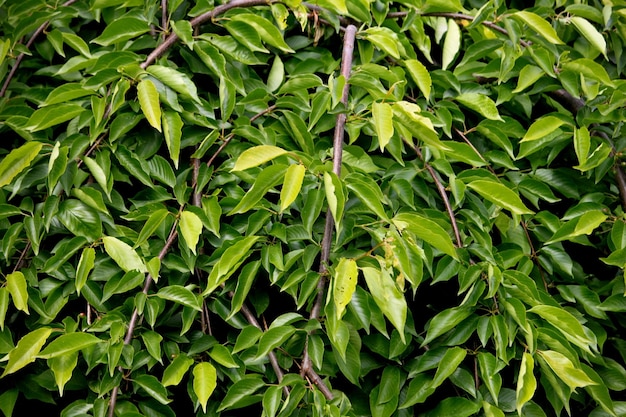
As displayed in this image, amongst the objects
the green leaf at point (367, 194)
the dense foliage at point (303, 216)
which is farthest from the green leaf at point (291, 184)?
the green leaf at point (367, 194)

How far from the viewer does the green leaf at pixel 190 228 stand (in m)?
1.36

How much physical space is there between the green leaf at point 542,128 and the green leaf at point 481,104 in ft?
0.26

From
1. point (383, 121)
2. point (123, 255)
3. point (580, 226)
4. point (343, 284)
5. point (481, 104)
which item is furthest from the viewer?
point (481, 104)

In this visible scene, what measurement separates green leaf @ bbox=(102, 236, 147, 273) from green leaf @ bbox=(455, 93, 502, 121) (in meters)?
0.88

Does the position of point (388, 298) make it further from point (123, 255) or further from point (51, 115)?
point (51, 115)

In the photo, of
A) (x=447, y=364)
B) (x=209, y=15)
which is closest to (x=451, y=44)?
(x=209, y=15)

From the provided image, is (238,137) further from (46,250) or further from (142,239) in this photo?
(46,250)

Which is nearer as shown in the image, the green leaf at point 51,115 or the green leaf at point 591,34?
the green leaf at point 51,115

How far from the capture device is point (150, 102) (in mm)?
1383

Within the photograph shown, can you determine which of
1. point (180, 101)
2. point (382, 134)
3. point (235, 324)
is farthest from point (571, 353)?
point (180, 101)

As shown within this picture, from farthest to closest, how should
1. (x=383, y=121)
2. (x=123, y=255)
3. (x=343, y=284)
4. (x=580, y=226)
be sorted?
1. (x=580, y=226)
2. (x=123, y=255)
3. (x=383, y=121)
4. (x=343, y=284)

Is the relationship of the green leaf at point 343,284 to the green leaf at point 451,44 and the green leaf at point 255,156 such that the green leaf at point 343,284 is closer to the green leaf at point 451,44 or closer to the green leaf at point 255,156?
the green leaf at point 255,156

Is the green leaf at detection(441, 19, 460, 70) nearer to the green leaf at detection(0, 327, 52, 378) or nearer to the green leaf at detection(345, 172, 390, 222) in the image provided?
the green leaf at detection(345, 172, 390, 222)

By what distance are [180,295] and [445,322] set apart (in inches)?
21.7
